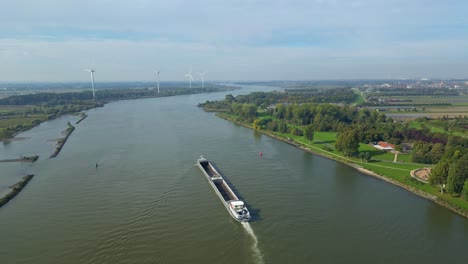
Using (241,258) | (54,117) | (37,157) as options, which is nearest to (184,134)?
(37,157)

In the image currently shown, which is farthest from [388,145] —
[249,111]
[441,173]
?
[249,111]

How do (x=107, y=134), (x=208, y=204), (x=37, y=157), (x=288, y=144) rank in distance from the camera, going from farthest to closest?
(x=107, y=134), (x=288, y=144), (x=37, y=157), (x=208, y=204)

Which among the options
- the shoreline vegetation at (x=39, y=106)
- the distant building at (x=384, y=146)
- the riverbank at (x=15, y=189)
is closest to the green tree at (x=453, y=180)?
the distant building at (x=384, y=146)

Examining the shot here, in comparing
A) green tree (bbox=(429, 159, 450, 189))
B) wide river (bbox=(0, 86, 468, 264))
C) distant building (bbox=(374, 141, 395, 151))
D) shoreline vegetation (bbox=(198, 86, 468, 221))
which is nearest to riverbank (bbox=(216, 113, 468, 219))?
shoreline vegetation (bbox=(198, 86, 468, 221))

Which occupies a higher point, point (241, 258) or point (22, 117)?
point (22, 117)

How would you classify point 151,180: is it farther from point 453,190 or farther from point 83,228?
point 453,190

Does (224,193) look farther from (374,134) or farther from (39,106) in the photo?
(39,106)

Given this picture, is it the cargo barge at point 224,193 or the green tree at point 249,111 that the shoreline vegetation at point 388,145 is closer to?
the green tree at point 249,111

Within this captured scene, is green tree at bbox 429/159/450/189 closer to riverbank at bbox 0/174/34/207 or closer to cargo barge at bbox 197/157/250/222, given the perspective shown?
cargo barge at bbox 197/157/250/222
